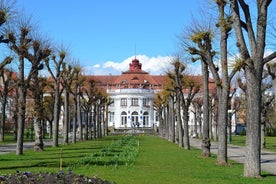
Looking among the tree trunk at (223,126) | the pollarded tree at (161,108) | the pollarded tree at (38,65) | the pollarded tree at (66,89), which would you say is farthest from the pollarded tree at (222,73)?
the pollarded tree at (161,108)

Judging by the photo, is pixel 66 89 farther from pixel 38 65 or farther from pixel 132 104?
pixel 132 104

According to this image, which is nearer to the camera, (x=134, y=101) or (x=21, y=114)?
(x=21, y=114)

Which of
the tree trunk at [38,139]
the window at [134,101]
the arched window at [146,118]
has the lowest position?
the tree trunk at [38,139]

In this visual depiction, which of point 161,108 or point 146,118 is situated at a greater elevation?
point 161,108

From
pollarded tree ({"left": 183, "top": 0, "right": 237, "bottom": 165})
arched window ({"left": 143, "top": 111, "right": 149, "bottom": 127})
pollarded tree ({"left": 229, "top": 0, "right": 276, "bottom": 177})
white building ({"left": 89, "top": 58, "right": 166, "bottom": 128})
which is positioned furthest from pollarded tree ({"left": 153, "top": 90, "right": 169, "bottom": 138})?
arched window ({"left": 143, "top": 111, "right": 149, "bottom": 127})

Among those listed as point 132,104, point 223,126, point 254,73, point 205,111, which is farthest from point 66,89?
point 132,104

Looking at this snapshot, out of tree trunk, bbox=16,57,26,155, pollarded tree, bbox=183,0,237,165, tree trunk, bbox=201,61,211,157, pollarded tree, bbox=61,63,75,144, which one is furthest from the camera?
pollarded tree, bbox=61,63,75,144

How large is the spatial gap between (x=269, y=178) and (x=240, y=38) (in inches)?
194

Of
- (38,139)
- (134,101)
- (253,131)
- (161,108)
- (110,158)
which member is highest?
(134,101)

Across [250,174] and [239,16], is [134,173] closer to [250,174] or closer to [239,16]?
[250,174]

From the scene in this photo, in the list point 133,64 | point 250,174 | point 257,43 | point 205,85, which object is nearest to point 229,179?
point 250,174

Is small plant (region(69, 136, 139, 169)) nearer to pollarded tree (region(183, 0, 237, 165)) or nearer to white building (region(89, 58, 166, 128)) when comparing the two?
pollarded tree (region(183, 0, 237, 165))

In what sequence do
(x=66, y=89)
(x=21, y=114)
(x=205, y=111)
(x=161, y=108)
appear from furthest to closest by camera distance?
(x=161, y=108), (x=66, y=89), (x=21, y=114), (x=205, y=111)

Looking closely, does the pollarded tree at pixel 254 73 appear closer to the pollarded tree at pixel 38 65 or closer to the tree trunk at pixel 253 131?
the tree trunk at pixel 253 131
